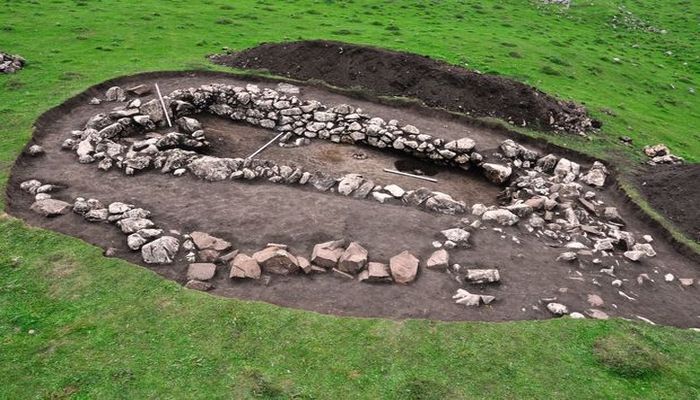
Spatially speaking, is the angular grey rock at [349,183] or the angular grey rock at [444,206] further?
the angular grey rock at [349,183]

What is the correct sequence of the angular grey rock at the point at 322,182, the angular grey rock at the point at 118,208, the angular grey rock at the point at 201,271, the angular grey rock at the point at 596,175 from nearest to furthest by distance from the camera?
the angular grey rock at the point at 201,271
the angular grey rock at the point at 118,208
the angular grey rock at the point at 322,182
the angular grey rock at the point at 596,175

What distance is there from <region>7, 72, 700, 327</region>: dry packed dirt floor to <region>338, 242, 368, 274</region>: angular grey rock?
392 millimetres

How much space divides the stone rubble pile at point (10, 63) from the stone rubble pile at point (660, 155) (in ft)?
109

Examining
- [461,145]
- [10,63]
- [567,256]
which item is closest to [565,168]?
[461,145]

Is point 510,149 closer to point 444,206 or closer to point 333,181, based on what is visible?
point 444,206

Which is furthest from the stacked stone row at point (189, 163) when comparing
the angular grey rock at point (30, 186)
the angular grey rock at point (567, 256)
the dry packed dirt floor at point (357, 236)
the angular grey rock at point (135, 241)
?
the angular grey rock at point (135, 241)

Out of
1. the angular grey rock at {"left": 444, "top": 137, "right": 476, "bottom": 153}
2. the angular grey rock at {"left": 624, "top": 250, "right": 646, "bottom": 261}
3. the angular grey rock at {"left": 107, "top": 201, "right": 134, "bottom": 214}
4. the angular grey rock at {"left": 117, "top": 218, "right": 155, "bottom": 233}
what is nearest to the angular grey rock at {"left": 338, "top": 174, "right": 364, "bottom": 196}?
the angular grey rock at {"left": 444, "top": 137, "right": 476, "bottom": 153}

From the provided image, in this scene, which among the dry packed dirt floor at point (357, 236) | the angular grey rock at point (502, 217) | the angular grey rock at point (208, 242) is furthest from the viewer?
the angular grey rock at point (502, 217)

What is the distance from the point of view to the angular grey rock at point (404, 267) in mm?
14257

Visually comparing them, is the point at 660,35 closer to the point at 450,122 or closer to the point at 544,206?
the point at 450,122

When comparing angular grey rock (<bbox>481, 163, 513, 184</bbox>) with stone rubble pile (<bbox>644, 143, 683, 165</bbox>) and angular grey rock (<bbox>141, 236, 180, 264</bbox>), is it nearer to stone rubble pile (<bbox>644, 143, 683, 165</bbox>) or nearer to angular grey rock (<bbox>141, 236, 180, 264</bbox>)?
stone rubble pile (<bbox>644, 143, 683, 165</bbox>)

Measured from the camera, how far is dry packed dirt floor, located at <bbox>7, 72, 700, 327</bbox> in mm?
13711

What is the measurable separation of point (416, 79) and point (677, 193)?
13784mm

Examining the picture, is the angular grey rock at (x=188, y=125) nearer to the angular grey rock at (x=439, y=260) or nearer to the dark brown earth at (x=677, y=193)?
the angular grey rock at (x=439, y=260)
